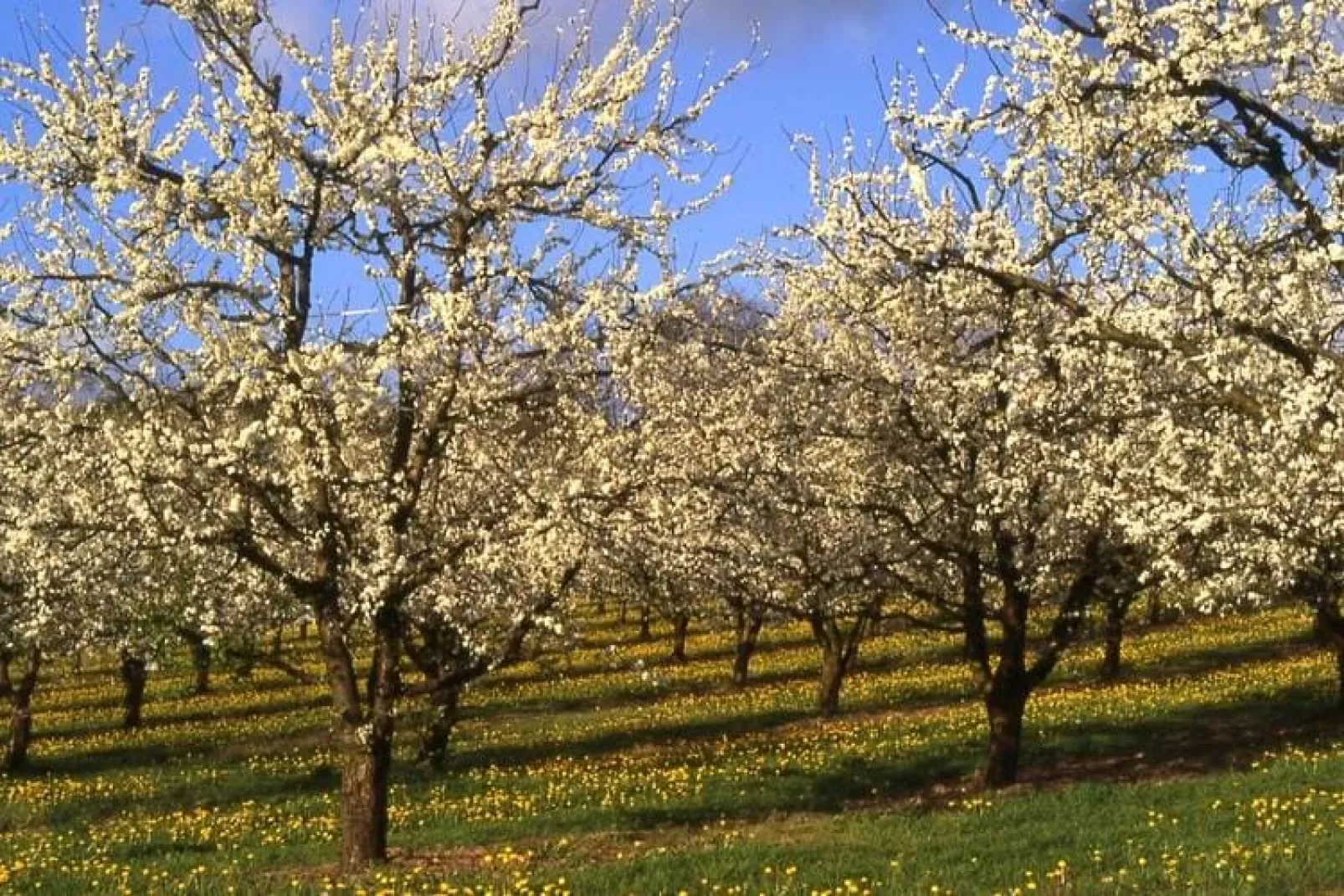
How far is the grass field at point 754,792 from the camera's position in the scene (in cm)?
1205

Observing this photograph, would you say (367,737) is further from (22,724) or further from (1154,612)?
(1154,612)

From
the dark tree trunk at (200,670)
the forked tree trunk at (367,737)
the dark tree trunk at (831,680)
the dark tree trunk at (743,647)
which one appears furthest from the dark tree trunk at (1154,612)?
the forked tree trunk at (367,737)

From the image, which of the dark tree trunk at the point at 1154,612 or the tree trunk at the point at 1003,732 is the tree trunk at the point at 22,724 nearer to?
the tree trunk at the point at 1003,732

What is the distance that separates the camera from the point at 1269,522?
11.4m

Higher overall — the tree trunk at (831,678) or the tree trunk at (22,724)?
the tree trunk at (22,724)

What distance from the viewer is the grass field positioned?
39.5 ft

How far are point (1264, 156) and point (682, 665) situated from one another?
3611 cm

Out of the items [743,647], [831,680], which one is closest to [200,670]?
[743,647]

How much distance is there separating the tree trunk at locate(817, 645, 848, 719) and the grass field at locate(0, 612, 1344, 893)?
58 centimetres

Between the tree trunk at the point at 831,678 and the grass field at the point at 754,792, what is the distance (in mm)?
580

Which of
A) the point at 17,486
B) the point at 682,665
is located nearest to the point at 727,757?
the point at 17,486

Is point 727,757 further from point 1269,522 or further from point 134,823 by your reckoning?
point 1269,522

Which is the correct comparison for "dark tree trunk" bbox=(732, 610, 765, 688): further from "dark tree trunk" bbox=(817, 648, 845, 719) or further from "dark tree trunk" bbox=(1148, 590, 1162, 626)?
"dark tree trunk" bbox=(1148, 590, 1162, 626)

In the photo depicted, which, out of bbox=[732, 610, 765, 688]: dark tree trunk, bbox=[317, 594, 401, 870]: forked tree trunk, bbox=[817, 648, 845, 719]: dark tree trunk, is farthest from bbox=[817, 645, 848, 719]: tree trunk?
bbox=[317, 594, 401, 870]: forked tree trunk
